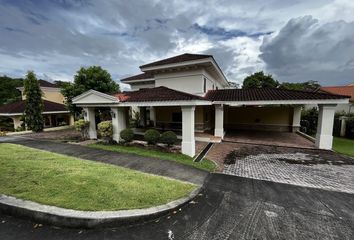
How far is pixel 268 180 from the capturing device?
628 centimetres

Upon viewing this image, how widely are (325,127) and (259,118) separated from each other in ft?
24.9

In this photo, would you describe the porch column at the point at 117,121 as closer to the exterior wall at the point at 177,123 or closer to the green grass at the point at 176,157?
the green grass at the point at 176,157

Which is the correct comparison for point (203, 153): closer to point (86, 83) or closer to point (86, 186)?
point (86, 186)

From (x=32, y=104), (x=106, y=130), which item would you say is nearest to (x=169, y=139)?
(x=106, y=130)

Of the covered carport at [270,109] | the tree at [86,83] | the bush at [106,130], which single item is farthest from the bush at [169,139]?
the tree at [86,83]

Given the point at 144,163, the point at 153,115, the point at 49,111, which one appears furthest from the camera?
the point at 49,111

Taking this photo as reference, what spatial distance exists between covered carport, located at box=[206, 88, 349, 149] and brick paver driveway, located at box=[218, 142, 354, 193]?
2055mm

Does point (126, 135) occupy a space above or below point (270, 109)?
below

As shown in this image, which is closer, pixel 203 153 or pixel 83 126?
pixel 203 153

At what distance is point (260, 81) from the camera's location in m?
32.9

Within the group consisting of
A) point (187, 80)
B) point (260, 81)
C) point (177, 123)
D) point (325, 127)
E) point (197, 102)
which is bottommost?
point (177, 123)

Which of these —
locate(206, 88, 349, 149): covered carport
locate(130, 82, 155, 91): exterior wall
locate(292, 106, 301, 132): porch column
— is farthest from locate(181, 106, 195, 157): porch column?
locate(292, 106, 301, 132): porch column

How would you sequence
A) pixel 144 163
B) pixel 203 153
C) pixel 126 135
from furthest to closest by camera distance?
1. pixel 126 135
2. pixel 203 153
3. pixel 144 163

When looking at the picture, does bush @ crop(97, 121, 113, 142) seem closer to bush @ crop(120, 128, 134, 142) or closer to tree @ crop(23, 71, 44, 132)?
bush @ crop(120, 128, 134, 142)
